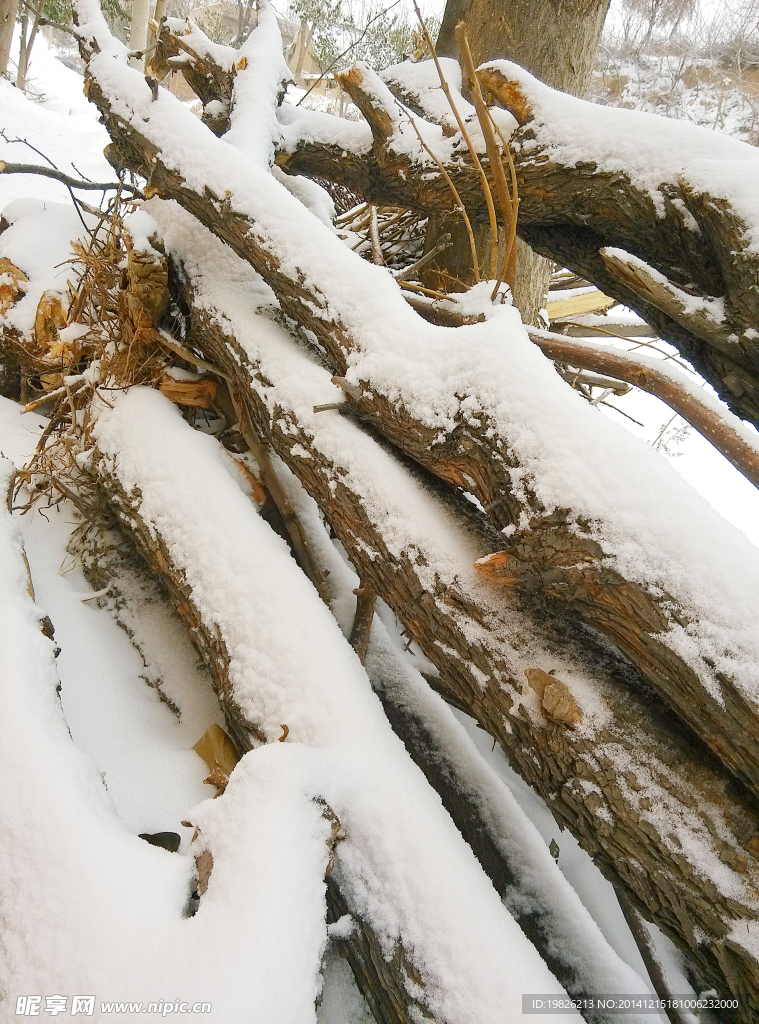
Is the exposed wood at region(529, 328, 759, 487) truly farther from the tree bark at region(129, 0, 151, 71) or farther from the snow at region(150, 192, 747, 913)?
the tree bark at region(129, 0, 151, 71)

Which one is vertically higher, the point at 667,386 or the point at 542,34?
the point at 542,34

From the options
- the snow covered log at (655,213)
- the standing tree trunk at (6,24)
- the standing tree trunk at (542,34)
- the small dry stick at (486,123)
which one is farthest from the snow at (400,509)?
the standing tree trunk at (6,24)

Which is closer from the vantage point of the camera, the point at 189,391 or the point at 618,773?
the point at 618,773

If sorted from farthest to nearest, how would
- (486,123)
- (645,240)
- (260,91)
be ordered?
(260,91) < (645,240) < (486,123)

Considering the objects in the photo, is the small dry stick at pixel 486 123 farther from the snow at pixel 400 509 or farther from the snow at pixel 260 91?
the snow at pixel 260 91

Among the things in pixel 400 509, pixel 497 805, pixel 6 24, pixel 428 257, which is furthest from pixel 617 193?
pixel 6 24

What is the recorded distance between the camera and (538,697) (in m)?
1.09

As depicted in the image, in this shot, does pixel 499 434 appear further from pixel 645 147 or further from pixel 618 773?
pixel 645 147

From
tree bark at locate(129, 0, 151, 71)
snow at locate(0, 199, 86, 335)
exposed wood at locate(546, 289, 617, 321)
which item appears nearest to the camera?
snow at locate(0, 199, 86, 335)

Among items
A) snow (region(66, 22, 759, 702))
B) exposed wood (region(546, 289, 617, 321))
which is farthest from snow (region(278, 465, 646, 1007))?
exposed wood (region(546, 289, 617, 321))

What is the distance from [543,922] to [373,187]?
288cm

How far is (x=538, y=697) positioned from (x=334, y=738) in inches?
16.1

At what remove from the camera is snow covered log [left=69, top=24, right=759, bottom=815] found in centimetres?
96

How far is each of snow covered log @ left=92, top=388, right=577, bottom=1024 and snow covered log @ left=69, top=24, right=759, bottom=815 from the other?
429 mm
